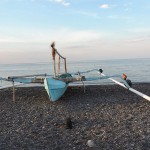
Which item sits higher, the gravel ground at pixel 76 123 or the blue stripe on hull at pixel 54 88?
the blue stripe on hull at pixel 54 88

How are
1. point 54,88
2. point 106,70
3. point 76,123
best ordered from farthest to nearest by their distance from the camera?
point 106,70, point 54,88, point 76,123

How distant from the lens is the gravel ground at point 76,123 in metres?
8.37

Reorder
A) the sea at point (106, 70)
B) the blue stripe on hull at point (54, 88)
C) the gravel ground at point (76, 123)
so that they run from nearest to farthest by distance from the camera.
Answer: the gravel ground at point (76, 123)
the blue stripe on hull at point (54, 88)
the sea at point (106, 70)

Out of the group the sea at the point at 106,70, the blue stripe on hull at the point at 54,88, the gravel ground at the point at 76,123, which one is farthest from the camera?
the sea at the point at 106,70

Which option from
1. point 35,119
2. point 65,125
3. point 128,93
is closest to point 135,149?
point 65,125

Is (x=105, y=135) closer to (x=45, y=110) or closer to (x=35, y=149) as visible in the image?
(x=35, y=149)

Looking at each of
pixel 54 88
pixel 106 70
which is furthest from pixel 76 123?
pixel 106 70

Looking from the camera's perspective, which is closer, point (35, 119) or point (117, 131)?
point (117, 131)

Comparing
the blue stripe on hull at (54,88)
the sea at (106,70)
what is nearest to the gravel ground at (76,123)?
the blue stripe on hull at (54,88)

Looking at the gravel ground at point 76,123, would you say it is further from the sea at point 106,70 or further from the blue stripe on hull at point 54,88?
the sea at point 106,70

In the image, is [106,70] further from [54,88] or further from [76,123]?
[76,123]

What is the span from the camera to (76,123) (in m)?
10.7

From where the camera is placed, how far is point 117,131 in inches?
370

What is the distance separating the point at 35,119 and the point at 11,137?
241 centimetres
